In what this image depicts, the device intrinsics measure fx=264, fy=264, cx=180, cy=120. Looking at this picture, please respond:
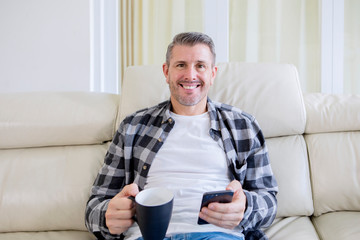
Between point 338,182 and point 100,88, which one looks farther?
point 100,88

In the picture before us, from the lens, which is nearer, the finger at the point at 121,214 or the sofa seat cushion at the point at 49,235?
the finger at the point at 121,214

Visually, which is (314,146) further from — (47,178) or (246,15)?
(246,15)

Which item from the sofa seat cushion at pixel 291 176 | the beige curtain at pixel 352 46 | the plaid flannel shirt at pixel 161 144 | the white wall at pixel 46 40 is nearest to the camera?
the plaid flannel shirt at pixel 161 144

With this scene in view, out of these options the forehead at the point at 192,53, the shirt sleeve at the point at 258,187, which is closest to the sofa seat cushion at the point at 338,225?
the shirt sleeve at the point at 258,187

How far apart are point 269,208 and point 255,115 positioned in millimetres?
422

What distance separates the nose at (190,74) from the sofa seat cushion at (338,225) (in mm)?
779

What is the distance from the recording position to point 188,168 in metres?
0.97

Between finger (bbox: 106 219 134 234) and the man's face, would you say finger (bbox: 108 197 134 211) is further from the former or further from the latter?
the man's face

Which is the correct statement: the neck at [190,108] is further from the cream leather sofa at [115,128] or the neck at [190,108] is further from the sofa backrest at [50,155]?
the sofa backrest at [50,155]

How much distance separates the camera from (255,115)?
3.89ft

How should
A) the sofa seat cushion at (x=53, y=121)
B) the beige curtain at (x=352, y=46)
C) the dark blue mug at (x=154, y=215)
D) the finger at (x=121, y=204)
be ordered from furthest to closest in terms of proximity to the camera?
1. the beige curtain at (x=352, y=46)
2. the sofa seat cushion at (x=53, y=121)
3. the finger at (x=121, y=204)
4. the dark blue mug at (x=154, y=215)

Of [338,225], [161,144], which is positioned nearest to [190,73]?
[161,144]

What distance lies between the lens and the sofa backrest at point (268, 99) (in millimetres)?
1142

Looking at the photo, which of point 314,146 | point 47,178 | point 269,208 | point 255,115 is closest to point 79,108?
point 47,178
